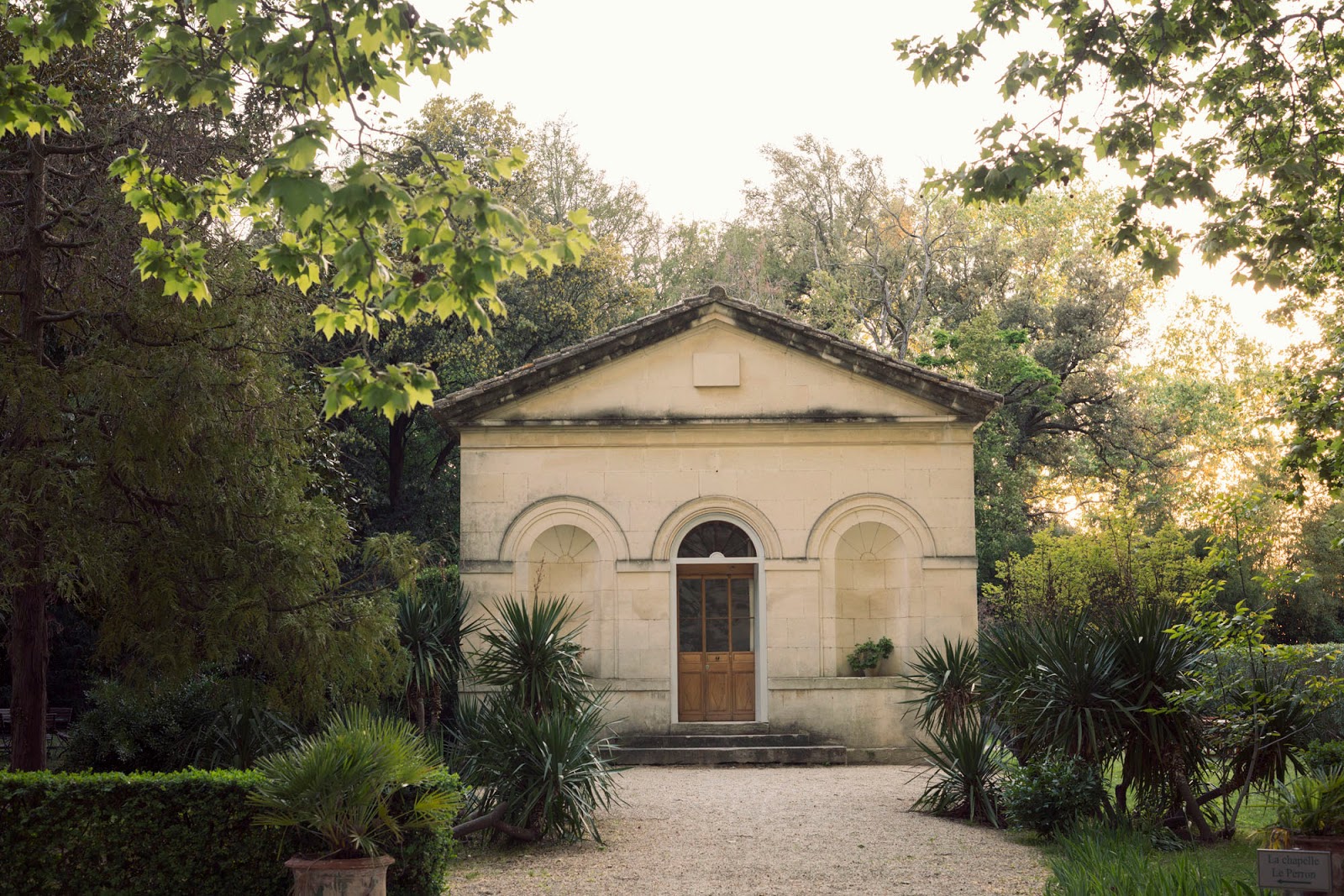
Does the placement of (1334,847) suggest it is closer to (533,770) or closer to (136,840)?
(533,770)

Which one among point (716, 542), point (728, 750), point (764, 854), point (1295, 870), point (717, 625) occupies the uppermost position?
point (716, 542)

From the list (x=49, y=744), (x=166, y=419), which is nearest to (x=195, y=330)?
(x=166, y=419)

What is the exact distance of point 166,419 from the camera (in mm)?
10859

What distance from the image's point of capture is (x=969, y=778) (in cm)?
1278

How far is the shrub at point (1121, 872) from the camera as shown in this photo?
23.7ft

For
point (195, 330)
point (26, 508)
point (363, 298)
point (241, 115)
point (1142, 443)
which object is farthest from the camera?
point (1142, 443)

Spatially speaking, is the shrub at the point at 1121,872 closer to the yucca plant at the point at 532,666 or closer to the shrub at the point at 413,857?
the shrub at the point at 413,857

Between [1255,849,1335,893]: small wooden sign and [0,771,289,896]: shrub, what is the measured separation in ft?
20.5

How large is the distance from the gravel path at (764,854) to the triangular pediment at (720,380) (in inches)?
255

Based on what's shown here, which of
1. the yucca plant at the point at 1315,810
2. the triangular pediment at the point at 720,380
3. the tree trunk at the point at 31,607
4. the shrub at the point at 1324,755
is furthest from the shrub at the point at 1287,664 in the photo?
the tree trunk at the point at 31,607

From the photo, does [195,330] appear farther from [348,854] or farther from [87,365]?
[348,854]

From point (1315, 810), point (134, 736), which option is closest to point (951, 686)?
point (1315, 810)

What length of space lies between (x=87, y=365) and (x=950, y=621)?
12825 mm

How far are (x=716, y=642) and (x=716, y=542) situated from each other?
5.35ft
